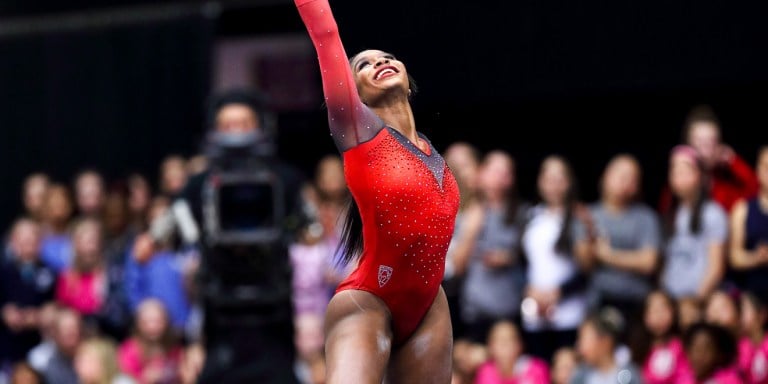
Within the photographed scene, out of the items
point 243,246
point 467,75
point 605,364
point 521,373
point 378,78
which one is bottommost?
point 521,373

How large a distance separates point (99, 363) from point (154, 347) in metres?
0.42

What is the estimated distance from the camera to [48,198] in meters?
10.3

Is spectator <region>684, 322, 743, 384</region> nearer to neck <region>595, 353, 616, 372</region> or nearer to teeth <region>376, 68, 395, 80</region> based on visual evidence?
neck <region>595, 353, 616, 372</region>

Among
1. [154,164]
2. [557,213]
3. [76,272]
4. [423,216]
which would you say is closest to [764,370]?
[557,213]

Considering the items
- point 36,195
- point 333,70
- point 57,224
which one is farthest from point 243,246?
point 36,195

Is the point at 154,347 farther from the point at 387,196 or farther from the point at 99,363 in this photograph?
the point at 387,196

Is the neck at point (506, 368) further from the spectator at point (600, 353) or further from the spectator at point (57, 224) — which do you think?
the spectator at point (57, 224)

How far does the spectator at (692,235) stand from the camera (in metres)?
7.64

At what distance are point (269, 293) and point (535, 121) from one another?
11.7 feet

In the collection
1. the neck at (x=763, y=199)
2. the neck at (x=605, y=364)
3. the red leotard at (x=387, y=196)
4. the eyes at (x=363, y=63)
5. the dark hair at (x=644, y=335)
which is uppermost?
the eyes at (x=363, y=63)

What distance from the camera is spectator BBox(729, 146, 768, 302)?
746cm

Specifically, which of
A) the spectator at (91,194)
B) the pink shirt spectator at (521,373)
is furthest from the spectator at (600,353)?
the spectator at (91,194)

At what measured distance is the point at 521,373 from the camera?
7.83 metres

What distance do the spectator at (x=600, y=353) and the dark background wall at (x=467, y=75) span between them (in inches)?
63.7
